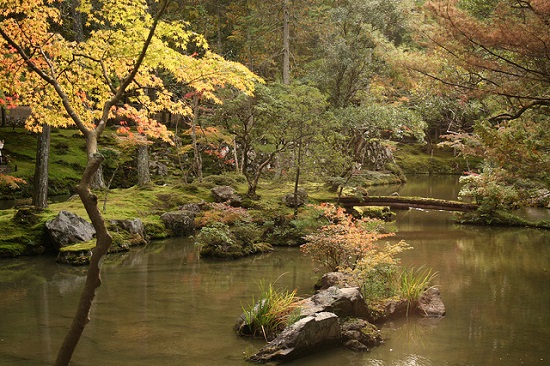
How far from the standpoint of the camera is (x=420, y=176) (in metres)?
36.1

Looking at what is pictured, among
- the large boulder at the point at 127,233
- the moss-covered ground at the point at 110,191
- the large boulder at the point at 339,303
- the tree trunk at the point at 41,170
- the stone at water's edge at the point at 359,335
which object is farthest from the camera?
the tree trunk at the point at 41,170

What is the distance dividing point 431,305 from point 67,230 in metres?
8.90

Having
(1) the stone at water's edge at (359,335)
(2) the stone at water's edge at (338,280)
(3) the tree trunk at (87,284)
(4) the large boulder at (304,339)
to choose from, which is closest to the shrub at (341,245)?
(2) the stone at water's edge at (338,280)

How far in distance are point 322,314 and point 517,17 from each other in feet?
21.1

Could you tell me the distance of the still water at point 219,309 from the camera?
6570mm

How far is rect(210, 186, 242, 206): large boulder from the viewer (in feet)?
58.7

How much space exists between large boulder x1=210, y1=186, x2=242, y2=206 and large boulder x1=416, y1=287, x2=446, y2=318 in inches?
390

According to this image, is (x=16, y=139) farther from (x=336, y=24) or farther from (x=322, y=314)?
(x=322, y=314)

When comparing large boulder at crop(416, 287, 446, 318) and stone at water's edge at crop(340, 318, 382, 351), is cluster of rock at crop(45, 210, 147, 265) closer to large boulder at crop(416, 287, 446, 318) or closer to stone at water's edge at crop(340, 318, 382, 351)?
stone at water's edge at crop(340, 318, 382, 351)

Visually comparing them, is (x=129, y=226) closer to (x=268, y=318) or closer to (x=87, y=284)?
(x=268, y=318)

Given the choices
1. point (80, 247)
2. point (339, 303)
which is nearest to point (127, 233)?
point (80, 247)

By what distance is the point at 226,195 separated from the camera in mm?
18094

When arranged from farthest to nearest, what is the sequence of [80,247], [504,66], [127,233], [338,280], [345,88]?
1. [345,88]
2. [127,233]
3. [80,247]
4. [504,66]
5. [338,280]

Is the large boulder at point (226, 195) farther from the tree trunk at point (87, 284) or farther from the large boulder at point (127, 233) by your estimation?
the tree trunk at point (87, 284)
